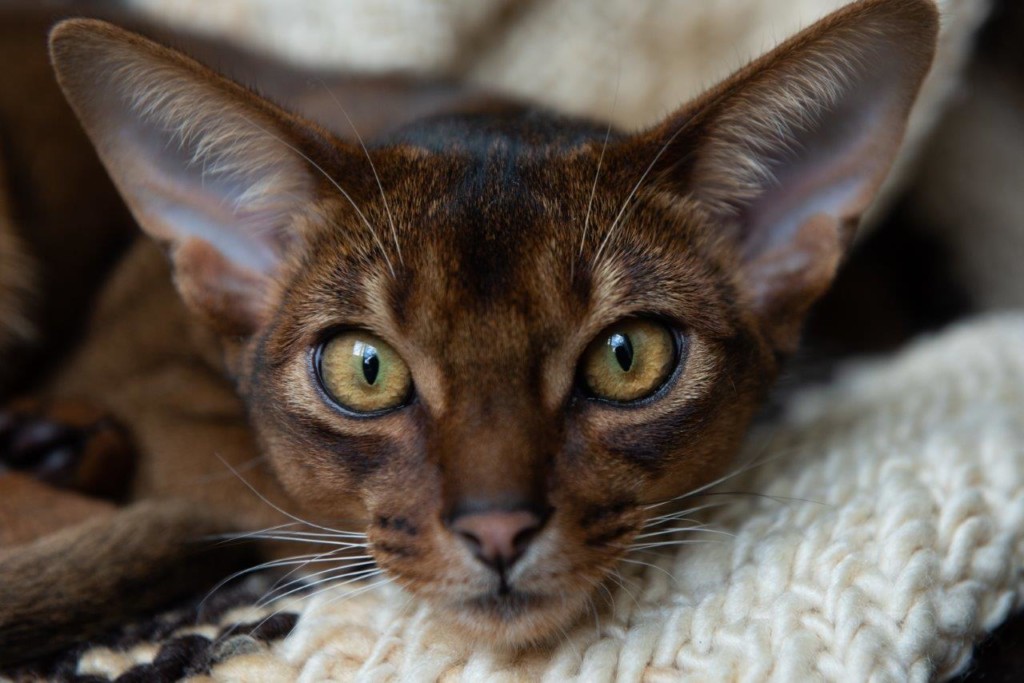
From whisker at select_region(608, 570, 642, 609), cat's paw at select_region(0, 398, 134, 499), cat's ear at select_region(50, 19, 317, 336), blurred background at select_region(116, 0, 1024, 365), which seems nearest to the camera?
whisker at select_region(608, 570, 642, 609)

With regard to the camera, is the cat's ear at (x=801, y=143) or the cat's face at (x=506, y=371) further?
the cat's ear at (x=801, y=143)

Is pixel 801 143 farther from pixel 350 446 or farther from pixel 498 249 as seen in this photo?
pixel 350 446

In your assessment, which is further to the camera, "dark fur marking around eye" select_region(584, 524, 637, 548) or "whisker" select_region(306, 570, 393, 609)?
"whisker" select_region(306, 570, 393, 609)

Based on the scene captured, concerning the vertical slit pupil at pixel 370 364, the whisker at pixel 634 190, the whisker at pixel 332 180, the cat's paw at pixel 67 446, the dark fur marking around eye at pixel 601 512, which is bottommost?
the cat's paw at pixel 67 446

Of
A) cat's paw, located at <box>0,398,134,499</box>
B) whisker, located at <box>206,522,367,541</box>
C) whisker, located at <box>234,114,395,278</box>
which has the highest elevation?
whisker, located at <box>234,114,395,278</box>

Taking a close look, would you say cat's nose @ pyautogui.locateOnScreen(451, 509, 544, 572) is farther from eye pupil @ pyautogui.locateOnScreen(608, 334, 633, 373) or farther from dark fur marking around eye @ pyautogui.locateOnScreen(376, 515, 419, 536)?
eye pupil @ pyautogui.locateOnScreen(608, 334, 633, 373)

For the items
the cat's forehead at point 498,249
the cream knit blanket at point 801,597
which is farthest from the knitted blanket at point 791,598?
the cat's forehead at point 498,249

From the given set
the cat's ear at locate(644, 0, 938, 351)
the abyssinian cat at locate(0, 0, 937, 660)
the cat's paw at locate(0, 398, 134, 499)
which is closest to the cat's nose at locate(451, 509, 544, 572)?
the abyssinian cat at locate(0, 0, 937, 660)

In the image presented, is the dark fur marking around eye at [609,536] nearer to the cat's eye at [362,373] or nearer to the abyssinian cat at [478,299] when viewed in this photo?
the abyssinian cat at [478,299]

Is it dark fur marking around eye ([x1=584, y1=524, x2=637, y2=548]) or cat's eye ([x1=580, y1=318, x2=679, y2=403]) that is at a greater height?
cat's eye ([x1=580, y1=318, x2=679, y2=403])

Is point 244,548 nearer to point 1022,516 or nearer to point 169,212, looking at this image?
point 169,212
